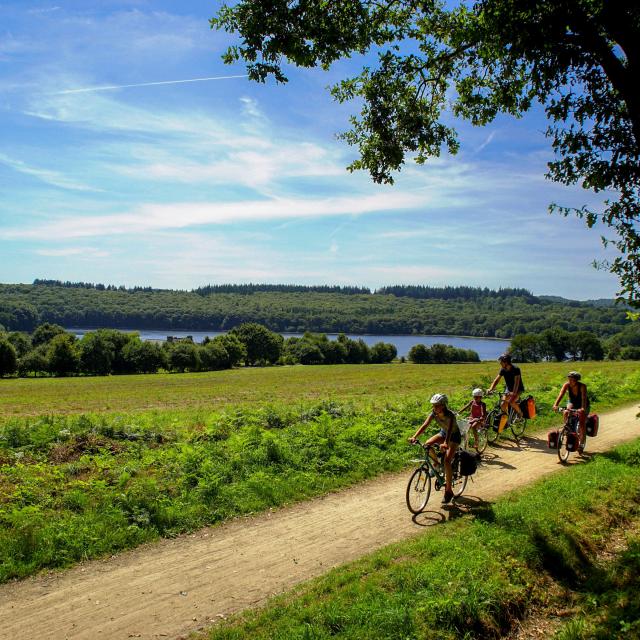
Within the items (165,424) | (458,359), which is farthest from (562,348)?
(165,424)

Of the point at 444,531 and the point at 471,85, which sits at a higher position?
the point at 471,85

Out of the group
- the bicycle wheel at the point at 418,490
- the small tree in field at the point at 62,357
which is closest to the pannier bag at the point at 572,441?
the bicycle wheel at the point at 418,490

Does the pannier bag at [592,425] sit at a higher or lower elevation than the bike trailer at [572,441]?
higher

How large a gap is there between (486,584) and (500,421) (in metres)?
8.65

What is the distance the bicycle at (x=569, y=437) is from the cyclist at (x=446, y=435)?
4.65 m

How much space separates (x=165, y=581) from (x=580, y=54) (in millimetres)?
10594

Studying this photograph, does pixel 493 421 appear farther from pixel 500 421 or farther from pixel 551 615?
pixel 551 615

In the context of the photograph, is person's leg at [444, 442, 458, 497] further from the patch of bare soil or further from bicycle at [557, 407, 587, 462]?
bicycle at [557, 407, 587, 462]

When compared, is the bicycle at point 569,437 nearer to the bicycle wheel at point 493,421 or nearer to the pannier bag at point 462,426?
the bicycle wheel at point 493,421

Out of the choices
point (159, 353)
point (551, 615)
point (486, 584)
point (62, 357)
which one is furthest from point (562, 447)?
point (159, 353)

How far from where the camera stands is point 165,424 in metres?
17.4

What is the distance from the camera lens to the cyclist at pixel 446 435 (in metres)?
9.67

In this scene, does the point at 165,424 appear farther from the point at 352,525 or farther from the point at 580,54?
the point at 580,54

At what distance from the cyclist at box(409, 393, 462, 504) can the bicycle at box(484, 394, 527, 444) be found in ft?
15.4
